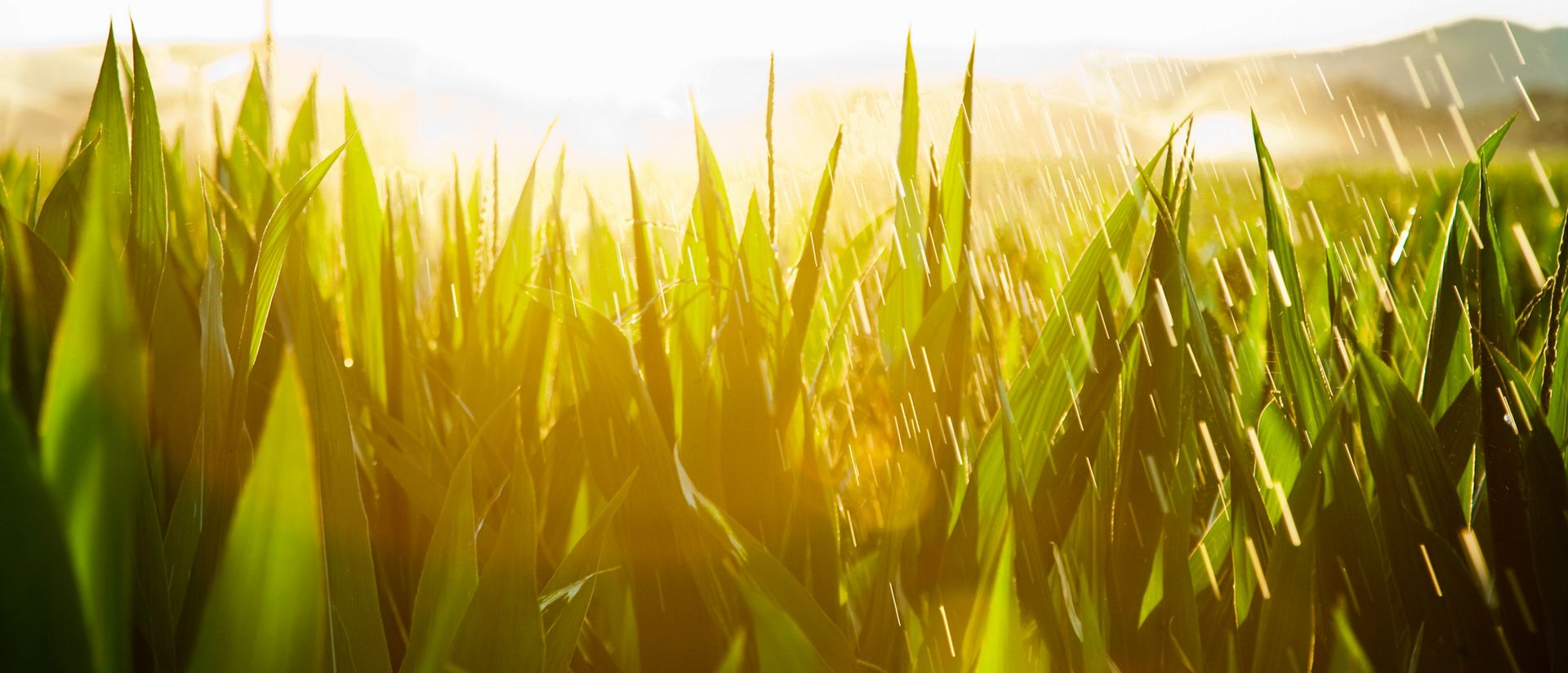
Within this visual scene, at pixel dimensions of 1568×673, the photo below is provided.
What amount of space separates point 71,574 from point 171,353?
12cm

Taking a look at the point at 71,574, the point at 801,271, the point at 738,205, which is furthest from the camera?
the point at 738,205

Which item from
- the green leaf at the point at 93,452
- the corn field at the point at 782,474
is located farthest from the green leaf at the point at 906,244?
the green leaf at the point at 93,452

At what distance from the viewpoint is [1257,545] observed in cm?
29

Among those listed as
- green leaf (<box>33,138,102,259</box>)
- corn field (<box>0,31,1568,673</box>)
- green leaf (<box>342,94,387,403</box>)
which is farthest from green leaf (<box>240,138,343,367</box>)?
green leaf (<box>342,94,387,403</box>)

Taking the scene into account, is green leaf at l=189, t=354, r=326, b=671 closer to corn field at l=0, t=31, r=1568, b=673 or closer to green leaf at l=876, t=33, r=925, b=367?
corn field at l=0, t=31, r=1568, b=673

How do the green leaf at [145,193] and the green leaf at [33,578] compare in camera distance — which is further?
the green leaf at [145,193]

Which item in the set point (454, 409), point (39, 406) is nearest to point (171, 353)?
point (39, 406)

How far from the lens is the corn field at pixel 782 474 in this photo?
0.72 feet

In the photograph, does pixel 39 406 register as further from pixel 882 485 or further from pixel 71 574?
pixel 882 485

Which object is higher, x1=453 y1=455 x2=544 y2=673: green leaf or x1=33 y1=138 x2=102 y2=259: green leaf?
x1=33 y1=138 x2=102 y2=259: green leaf

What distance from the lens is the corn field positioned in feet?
0.72

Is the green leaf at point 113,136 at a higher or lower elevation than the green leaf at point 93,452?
higher

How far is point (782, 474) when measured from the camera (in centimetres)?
35

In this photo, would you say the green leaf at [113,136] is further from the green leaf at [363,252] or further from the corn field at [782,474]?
the green leaf at [363,252]
